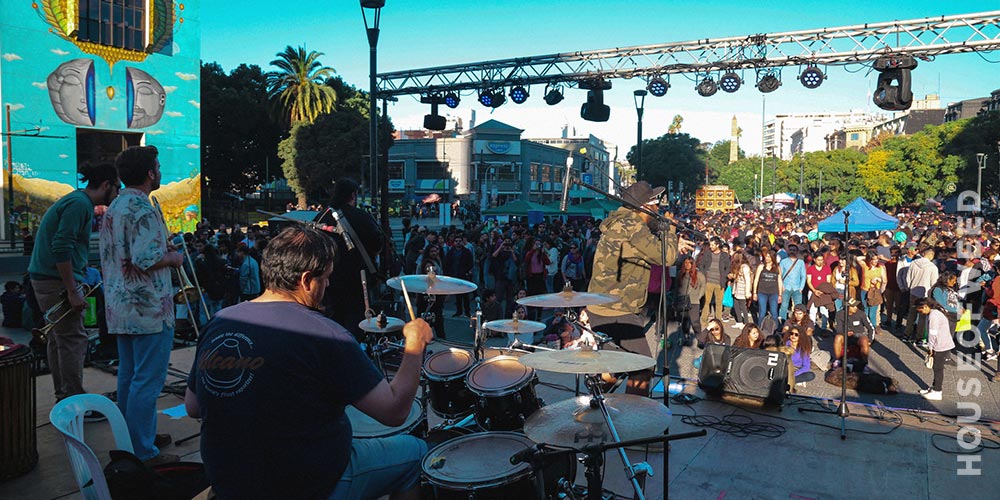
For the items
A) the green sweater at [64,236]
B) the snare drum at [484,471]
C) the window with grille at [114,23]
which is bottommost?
the snare drum at [484,471]

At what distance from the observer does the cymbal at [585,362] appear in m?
3.52

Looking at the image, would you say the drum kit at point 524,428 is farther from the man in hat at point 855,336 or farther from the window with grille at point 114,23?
the window with grille at point 114,23

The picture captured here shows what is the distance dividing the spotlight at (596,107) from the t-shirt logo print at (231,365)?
64.0 feet

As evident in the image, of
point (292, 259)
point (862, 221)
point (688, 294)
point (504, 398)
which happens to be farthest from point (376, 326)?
point (862, 221)

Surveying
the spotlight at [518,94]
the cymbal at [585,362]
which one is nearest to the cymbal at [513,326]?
the cymbal at [585,362]

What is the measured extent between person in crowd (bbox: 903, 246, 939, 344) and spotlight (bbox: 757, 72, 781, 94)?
753 cm

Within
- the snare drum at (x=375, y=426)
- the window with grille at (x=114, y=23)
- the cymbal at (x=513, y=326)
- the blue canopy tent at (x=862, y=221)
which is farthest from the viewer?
the window with grille at (x=114, y=23)

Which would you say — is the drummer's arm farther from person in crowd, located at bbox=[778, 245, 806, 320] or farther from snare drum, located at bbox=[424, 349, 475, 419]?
person in crowd, located at bbox=[778, 245, 806, 320]

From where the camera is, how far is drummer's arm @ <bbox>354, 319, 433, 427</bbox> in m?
2.45

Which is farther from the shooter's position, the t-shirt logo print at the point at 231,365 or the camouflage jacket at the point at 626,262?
the camouflage jacket at the point at 626,262

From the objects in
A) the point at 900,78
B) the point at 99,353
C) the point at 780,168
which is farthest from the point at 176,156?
the point at 780,168

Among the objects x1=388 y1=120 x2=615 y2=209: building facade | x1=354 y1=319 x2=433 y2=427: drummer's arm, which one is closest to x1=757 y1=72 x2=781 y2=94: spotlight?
x1=354 y1=319 x2=433 y2=427: drummer's arm

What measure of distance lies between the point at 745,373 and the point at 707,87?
45.9 ft

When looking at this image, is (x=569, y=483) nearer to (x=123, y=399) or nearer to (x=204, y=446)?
(x=204, y=446)
